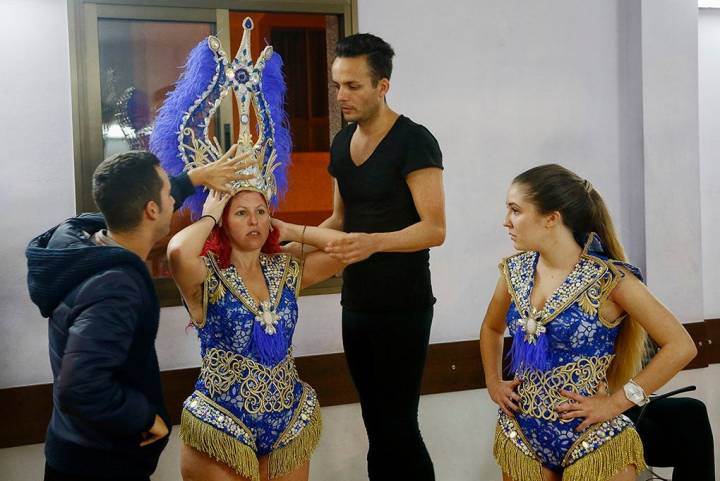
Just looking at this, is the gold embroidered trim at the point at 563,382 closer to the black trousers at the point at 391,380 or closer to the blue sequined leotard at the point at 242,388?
the black trousers at the point at 391,380

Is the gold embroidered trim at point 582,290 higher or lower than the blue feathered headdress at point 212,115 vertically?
lower

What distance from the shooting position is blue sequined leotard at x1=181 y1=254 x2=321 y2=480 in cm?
213

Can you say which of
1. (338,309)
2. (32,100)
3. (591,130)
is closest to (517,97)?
(591,130)

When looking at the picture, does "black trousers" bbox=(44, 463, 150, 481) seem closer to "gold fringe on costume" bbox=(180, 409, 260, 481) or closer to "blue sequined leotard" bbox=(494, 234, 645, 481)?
"gold fringe on costume" bbox=(180, 409, 260, 481)

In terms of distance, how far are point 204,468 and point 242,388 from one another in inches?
9.4

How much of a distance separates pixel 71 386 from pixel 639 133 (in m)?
2.94

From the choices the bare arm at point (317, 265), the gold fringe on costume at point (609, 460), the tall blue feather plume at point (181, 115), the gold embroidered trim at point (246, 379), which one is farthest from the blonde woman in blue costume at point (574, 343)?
the tall blue feather plume at point (181, 115)

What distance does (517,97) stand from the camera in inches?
142

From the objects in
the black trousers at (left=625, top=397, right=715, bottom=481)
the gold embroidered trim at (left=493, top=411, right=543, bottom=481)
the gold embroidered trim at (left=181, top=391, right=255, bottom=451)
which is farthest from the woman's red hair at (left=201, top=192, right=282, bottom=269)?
the black trousers at (left=625, top=397, right=715, bottom=481)

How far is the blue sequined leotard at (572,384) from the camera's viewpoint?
6.97 ft

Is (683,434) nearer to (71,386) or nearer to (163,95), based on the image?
(71,386)

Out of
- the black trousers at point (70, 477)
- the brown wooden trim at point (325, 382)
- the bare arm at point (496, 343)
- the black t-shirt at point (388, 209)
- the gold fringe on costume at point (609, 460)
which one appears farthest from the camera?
the brown wooden trim at point (325, 382)

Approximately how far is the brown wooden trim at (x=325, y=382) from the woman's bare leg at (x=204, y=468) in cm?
94

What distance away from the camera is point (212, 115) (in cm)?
233
